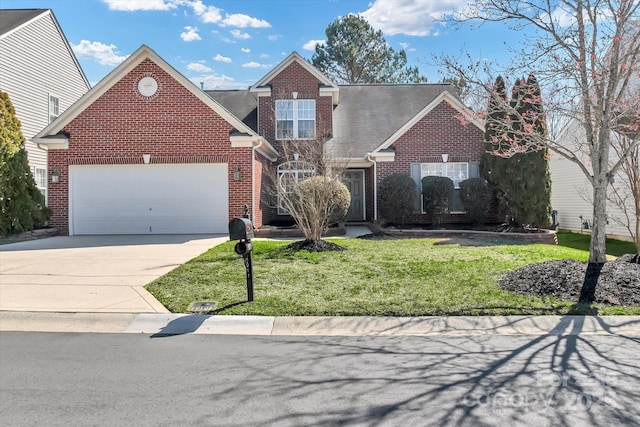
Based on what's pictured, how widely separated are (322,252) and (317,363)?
6.00 m

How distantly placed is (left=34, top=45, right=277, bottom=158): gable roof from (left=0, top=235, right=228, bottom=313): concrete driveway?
3481 mm

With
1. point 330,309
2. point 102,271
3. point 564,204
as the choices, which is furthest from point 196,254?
point 564,204

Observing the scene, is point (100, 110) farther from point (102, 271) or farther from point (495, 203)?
point (495, 203)

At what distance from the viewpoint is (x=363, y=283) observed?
7.59m

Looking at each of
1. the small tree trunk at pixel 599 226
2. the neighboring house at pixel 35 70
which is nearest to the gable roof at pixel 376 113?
the small tree trunk at pixel 599 226

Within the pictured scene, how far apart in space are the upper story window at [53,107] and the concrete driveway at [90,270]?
10566mm

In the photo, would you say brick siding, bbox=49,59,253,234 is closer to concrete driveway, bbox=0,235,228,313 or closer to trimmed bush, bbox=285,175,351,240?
concrete driveway, bbox=0,235,228,313

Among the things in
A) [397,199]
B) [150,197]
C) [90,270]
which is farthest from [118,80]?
[397,199]

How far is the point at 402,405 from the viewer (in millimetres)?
3557

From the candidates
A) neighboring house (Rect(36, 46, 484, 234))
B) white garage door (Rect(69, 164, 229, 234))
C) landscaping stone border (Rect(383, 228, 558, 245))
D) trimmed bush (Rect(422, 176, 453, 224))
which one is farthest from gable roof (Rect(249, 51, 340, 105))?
landscaping stone border (Rect(383, 228, 558, 245))

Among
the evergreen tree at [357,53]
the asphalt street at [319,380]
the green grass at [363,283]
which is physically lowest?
the asphalt street at [319,380]

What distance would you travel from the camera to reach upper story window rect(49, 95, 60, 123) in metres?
21.7

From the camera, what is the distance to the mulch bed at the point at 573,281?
6.42 meters

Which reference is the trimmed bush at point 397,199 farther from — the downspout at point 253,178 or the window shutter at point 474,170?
the downspout at point 253,178
